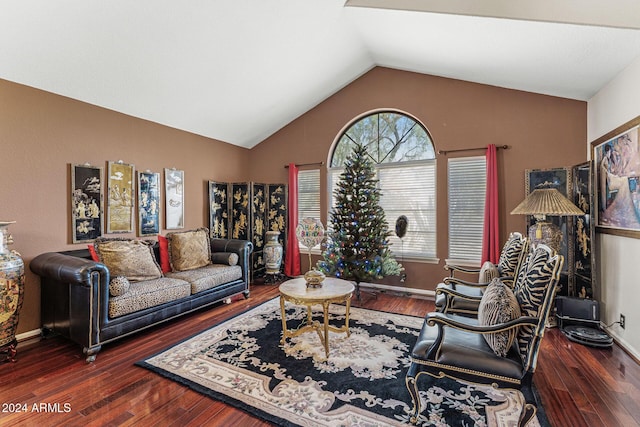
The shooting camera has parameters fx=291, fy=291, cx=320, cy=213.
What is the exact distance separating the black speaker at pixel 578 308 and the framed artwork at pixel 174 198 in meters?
5.34

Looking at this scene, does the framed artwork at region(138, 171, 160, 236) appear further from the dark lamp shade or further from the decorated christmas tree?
the dark lamp shade

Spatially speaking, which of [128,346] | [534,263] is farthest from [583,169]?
[128,346]

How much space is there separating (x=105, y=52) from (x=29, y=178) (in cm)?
157

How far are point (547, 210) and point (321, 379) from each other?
Result: 2845 mm

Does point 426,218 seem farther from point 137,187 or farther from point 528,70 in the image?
point 137,187

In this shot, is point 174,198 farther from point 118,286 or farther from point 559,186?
point 559,186

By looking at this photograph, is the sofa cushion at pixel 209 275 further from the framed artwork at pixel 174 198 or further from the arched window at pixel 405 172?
the arched window at pixel 405 172

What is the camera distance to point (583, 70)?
3.04 m

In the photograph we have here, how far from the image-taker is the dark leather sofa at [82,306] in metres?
2.65

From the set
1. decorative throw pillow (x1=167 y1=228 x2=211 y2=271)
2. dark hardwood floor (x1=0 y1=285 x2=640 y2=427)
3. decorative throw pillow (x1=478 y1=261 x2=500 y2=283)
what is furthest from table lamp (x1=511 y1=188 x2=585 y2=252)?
decorative throw pillow (x1=167 y1=228 x2=211 y2=271)

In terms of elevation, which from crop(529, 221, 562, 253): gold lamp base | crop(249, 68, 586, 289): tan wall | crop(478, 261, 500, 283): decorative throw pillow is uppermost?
crop(249, 68, 586, 289): tan wall

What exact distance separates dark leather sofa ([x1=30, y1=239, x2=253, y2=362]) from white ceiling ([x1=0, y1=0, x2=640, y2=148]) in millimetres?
1977

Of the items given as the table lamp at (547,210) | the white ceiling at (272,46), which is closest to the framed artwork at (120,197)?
the white ceiling at (272,46)

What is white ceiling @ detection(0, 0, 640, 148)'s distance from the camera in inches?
98.7
